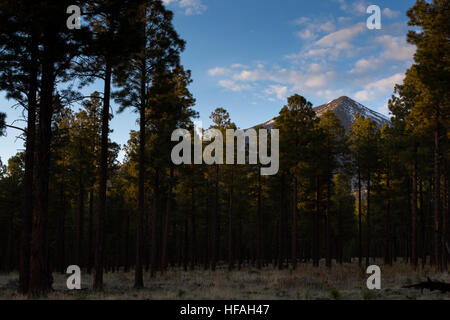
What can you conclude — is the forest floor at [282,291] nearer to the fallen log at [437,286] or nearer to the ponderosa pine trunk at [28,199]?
the fallen log at [437,286]

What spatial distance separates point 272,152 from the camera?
33.6 m

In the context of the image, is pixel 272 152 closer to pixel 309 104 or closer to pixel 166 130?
pixel 309 104

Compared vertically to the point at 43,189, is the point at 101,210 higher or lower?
lower

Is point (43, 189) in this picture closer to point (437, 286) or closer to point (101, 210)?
point (101, 210)

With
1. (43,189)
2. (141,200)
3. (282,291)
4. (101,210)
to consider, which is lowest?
(282,291)

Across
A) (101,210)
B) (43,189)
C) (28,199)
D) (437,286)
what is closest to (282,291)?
(437,286)

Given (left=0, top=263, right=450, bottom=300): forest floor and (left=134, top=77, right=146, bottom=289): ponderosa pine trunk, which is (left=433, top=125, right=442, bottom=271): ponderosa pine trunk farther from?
(left=134, top=77, right=146, bottom=289): ponderosa pine trunk

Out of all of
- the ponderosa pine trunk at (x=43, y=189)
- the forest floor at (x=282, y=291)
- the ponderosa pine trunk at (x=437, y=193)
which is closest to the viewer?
the ponderosa pine trunk at (x=43, y=189)

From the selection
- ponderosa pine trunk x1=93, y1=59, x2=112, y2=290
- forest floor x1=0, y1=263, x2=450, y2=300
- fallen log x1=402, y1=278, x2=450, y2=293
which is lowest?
forest floor x1=0, y1=263, x2=450, y2=300

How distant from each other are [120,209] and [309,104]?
29470mm

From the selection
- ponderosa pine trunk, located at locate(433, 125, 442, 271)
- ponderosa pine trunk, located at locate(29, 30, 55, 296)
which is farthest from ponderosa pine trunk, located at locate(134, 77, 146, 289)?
ponderosa pine trunk, located at locate(433, 125, 442, 271)

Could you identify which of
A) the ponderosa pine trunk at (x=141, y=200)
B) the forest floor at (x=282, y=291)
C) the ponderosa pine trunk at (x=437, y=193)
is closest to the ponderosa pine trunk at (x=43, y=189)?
the forest floor at (x=282, y=291)
